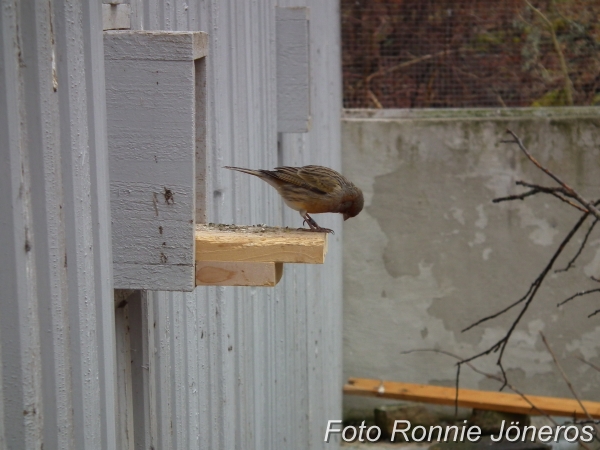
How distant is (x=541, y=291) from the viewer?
7043 mm

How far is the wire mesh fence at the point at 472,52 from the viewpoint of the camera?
7395 millimetres

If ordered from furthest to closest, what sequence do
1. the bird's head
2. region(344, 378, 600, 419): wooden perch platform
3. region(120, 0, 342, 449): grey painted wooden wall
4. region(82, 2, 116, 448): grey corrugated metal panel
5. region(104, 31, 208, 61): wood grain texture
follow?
region(344, 378, 600, 419): wooden perch platform → the bird's head → region(120, 0, 342, 449): grey painted wooden wall → region(104, 31, 208, 61): wood grain texture → region(82, 2, 116, 448): grey corrugated metal panel

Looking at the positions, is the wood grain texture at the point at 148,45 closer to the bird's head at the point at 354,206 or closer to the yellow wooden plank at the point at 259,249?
the yellow wooden plank at the point at 259,249

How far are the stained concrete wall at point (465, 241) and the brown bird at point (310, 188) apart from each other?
3970 millimetres

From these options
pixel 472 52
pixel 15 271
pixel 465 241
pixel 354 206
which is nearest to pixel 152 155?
pixel 15 271

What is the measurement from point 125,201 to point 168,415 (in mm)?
685

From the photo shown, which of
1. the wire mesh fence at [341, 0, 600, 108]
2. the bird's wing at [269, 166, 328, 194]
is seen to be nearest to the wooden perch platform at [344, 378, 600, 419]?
the wire mesh fence at [341, 0, 600, 108]

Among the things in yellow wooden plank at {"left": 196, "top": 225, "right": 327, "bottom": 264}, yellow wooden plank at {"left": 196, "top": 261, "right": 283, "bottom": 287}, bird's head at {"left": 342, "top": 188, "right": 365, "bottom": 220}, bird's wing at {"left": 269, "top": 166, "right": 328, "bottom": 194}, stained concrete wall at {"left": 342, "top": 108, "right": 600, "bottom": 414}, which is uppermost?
bird's wing at {"left": 269, "top": 166, "right": 328, "bottom": 194}

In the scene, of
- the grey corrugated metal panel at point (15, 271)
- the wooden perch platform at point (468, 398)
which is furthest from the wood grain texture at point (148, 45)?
the wooden perch platform at point (468, 398)

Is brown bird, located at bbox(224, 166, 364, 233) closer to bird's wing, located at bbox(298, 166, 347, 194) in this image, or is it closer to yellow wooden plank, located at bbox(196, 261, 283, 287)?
bird's wing, located at bbox(298, 166, 347, 194)

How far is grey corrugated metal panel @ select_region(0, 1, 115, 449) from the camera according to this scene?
1.44m

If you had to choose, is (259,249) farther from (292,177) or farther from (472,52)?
(472,52)

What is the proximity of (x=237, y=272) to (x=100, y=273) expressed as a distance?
0.36 m

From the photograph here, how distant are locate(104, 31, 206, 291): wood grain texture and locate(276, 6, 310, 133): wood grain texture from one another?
226 cm
